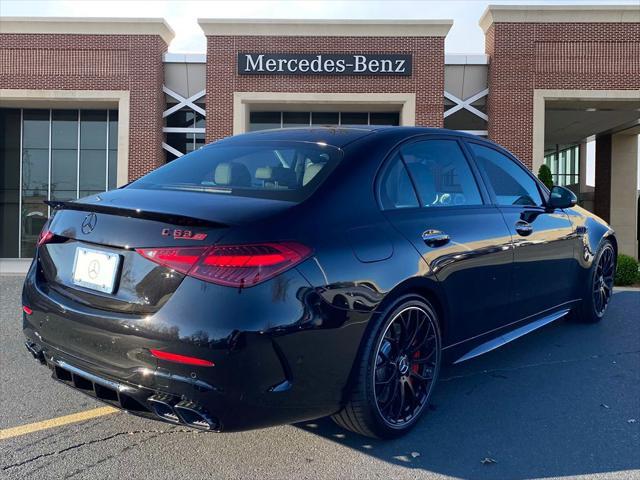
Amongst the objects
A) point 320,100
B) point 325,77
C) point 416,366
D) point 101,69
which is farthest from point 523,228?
point 101,69

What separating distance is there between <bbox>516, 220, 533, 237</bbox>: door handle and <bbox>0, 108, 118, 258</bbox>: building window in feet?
59.6

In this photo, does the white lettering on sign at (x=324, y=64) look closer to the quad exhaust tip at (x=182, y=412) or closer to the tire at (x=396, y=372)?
the tire at (x=396, y=372)

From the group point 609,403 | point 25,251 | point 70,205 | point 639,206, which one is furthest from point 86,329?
point 639,206

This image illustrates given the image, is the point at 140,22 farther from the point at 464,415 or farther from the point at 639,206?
the point at 639,206

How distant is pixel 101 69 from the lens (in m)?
18.1

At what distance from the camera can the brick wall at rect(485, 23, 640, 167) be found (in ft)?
58.4

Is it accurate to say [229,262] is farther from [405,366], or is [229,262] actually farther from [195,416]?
[405,366]

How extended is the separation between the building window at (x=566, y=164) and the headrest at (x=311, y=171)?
3295cm

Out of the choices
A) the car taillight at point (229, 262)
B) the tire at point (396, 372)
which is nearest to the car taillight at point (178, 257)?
the car taillight at point (229, 262)

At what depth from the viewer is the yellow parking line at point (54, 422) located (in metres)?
2.95

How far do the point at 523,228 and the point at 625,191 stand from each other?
84.9ft

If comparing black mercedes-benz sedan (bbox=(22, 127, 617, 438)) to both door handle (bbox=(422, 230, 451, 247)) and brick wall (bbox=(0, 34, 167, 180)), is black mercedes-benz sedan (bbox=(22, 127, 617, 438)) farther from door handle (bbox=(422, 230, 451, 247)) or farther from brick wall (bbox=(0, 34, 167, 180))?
brick wall (bbox=(0, 34, 167, 180))

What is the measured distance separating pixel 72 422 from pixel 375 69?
16.5 m

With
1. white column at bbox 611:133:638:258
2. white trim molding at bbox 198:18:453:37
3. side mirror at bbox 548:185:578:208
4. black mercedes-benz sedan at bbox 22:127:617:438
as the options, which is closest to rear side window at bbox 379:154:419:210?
black mercedes-benz sedan at bbox 22:127:617:438
